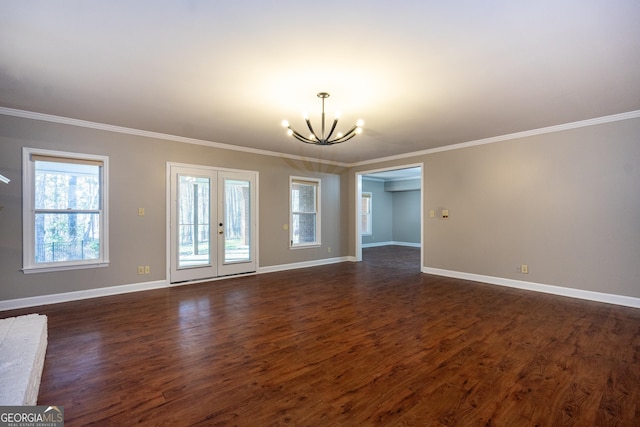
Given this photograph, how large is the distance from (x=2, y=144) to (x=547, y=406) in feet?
20.4

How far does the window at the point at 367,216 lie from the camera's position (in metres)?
10.8

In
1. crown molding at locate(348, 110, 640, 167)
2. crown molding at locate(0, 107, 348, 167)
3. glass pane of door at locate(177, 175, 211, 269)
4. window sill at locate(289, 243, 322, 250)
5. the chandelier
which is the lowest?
window sill at locate(289, 243, 322, 250)

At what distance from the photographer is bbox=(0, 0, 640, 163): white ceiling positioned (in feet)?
6.60

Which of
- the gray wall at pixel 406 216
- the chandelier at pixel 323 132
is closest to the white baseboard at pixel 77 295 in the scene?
the chandelier at pixel 323 132

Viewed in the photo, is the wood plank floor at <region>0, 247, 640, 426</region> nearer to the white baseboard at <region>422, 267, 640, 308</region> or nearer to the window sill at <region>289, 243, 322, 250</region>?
the white baseboard at <region>422, 267, 640, 308</region>

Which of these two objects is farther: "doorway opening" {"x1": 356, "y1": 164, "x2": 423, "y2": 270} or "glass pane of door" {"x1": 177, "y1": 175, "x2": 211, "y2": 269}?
"doorway opening" {"x1": 356, "y1": 164, "x2": 423, "y2": 270}

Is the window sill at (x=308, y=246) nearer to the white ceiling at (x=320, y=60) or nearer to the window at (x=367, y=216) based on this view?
the white ceiling at (x=320, y=60)

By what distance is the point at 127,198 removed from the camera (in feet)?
15.4

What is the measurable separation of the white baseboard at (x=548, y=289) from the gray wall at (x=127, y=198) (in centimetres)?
335

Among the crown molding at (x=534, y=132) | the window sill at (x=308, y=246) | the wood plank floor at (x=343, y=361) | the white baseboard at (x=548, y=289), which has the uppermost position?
the crown molding at (x=534, y=132)

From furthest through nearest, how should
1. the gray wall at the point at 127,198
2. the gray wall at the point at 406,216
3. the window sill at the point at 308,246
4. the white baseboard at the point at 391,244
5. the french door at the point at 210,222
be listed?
the gray wall at the point at 406,216 < the white baseboard at the point at 391,244 < the window sill at the point at 308,246 < the french door at the point at 210,222 < the gray wall at the point at 127,198

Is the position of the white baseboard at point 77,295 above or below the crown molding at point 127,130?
below

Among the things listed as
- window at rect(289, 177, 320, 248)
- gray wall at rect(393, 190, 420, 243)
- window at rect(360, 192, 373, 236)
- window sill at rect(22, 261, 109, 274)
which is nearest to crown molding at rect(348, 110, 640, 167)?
window at rect(289, 177, 320, 248)

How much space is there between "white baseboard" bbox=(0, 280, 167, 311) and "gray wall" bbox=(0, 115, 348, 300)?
60 millimetres
